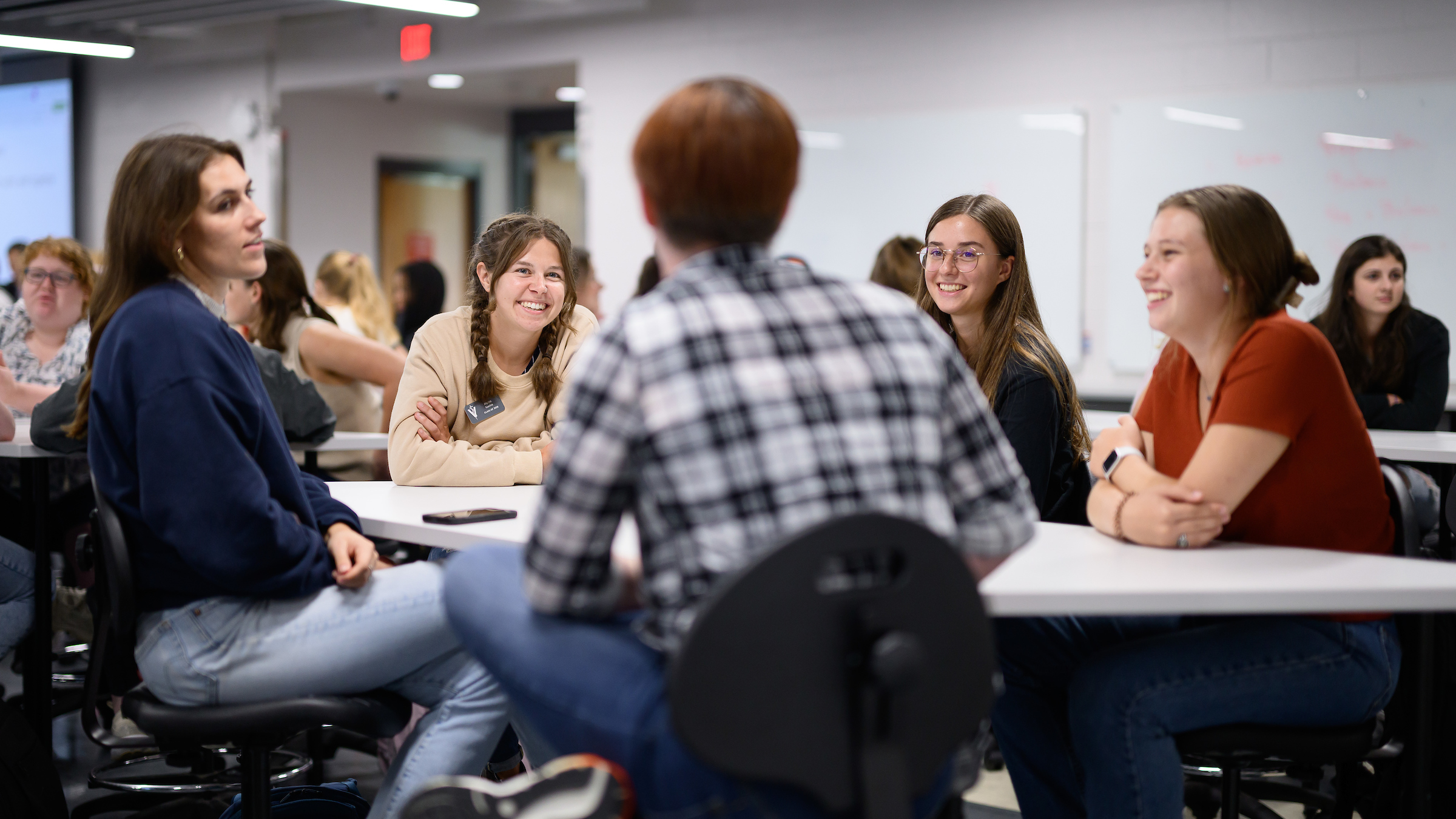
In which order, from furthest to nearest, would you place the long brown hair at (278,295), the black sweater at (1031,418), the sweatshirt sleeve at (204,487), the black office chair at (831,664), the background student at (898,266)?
the background student at (898,266), the long brown hair at (278,295), the black sweater at (1031,418), the sweatshirt sleeve at (204,487), the black office chair at (831,664)

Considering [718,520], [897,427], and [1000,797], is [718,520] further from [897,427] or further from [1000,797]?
[1000,797]

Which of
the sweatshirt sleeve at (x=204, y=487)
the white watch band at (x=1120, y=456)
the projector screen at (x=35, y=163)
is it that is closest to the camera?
the sweatshirt sleeve at (x=204, y=487)

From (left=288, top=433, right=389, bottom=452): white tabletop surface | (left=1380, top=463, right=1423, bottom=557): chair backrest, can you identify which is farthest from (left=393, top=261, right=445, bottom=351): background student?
(left=1380, top=463, right=1423, bottom=557): chair backrest

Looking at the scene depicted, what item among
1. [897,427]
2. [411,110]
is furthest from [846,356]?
[411,110]

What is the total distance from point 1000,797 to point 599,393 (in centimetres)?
203

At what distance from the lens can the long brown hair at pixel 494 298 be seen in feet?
8.41

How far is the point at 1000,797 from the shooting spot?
8.95ft

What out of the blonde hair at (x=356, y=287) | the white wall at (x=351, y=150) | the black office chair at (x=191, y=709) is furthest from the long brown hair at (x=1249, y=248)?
the white wall at (x=351, y=150)

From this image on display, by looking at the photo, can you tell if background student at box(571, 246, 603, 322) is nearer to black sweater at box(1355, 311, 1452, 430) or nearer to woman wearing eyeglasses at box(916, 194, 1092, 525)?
woman wearing eyeglasses at box(916, 194, 1092, 525)

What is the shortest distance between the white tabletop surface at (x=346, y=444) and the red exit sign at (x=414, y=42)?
4.63 meters

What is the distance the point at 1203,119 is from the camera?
5062mm

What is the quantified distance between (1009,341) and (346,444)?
175 cm

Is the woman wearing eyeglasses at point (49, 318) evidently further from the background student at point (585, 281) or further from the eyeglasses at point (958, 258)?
the eyeglasses at point (958, 258)

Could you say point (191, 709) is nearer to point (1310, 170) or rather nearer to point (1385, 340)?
point (1385, 340)
